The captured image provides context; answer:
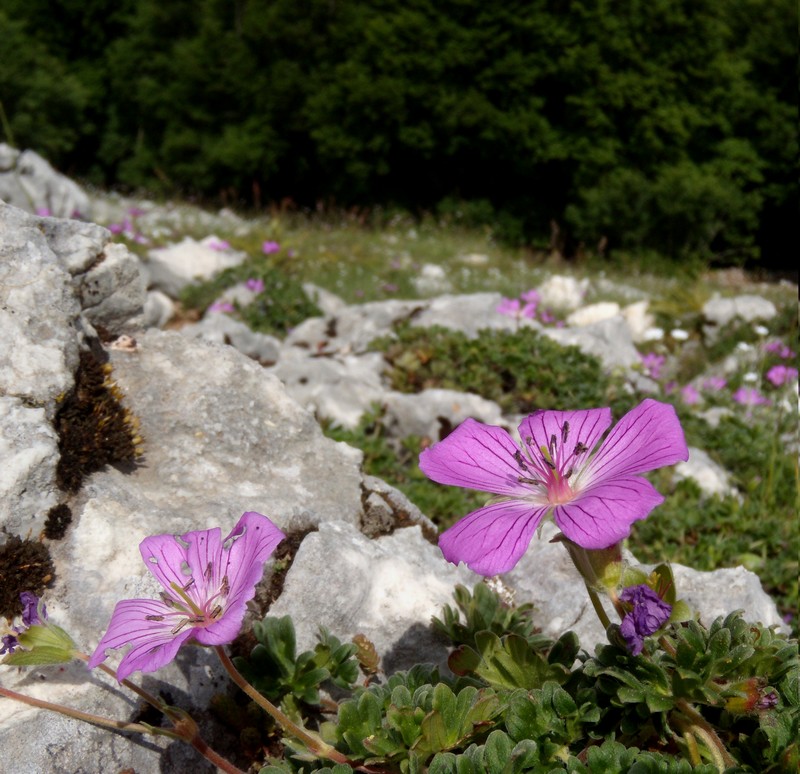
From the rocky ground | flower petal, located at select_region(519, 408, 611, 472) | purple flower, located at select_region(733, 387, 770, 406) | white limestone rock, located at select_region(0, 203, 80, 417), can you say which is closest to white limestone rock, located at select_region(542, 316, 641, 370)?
purple flower, located at select_region(733, 387, 770, 406)

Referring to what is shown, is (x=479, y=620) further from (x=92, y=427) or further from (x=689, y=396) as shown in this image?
(x=689, y=396)

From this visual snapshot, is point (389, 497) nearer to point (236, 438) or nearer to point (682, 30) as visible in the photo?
point (236, 438)

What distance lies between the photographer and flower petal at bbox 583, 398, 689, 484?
1.68 m

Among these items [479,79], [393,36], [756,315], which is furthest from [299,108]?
[756,315]

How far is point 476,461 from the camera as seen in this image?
193 cm

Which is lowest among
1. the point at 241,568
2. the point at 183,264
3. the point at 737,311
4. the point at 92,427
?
the point at 183,264

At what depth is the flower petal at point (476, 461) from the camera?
6.04ft

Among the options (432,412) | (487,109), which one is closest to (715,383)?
(432,412)

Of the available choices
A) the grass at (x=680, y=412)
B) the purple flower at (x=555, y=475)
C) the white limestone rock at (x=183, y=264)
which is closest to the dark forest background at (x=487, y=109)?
the white limestone rock at (x=183, y=264)

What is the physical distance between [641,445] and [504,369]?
351cm

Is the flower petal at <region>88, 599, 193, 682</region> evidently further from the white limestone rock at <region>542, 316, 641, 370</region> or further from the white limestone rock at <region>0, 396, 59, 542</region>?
the white limestone rock at <region>542, 316, 641, 370</region>

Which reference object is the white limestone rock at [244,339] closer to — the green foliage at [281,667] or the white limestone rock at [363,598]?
the white limestone rock at [363,598]

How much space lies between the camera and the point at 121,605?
71.6 inches

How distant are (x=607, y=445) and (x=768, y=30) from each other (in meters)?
31.3
